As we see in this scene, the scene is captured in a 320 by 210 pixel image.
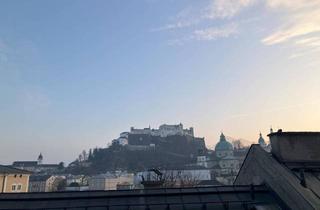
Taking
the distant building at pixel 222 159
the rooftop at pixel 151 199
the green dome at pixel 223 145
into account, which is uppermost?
the green dome at pixel 223 145

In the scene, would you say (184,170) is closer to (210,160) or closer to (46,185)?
(210,160)

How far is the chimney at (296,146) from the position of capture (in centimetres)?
1403

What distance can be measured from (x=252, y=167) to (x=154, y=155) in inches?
6683

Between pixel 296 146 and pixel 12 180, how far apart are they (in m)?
45.6

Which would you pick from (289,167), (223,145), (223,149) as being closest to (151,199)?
(289,167)

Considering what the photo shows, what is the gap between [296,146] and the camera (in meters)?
14.3

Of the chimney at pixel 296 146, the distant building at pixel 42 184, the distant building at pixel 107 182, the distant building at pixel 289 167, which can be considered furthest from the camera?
the distant building at pixel 42 184

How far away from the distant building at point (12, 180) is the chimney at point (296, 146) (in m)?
42.6

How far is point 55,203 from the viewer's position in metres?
12.1

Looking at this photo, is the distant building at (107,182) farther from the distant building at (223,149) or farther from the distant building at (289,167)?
the distant building at (289,167)

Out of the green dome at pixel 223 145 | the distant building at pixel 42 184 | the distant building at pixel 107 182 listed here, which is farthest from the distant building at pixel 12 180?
the green dome at pixel 223 145

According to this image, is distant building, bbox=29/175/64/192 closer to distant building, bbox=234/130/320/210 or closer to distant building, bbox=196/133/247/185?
distant building, bbox=196/133/247/185

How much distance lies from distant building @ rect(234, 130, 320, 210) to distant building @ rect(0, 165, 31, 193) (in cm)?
4087

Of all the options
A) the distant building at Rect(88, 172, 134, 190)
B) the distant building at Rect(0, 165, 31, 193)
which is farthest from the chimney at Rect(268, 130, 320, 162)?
the distant building at Rect(88, 172, 134, 190)
